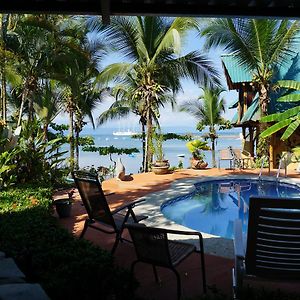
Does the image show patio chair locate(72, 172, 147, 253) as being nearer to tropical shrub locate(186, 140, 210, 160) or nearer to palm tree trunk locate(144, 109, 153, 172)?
palm tree trunk locate(144, 109, 153, 172)

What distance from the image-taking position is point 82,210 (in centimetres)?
766

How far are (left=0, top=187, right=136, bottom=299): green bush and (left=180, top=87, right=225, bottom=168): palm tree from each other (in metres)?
17.1

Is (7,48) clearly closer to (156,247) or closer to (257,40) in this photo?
(257,40)

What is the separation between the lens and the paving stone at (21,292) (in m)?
2.16

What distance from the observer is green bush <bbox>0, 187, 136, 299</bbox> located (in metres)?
2.75

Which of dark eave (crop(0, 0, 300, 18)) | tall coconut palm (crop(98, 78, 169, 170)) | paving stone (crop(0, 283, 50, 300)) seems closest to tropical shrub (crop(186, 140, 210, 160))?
tall coconut palm (crop(98, 78, 169, 170))

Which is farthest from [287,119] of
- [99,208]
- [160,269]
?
[160,269]

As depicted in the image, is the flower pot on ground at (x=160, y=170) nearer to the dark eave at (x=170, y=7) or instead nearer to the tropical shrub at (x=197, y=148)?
the tropical shrub at (x=197, y=148)

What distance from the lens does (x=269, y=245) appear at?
9.88 feet

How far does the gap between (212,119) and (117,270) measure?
19.3 meters

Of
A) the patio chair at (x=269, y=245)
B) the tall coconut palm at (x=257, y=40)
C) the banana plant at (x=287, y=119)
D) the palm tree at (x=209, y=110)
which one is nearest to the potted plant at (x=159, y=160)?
the banana plant at (x=287, y=119)

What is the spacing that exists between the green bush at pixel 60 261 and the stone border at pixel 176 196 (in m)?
2.14

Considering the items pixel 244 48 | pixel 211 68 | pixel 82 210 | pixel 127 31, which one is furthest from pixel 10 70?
pixel 244 48

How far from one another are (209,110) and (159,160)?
9008mm
